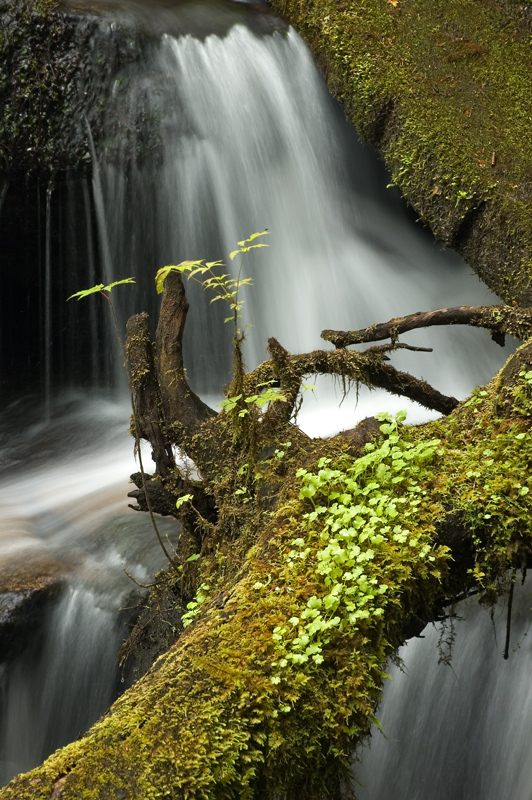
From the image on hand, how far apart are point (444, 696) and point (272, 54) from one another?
746 centimetres

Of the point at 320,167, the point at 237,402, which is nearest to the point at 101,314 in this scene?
the point at 320,167

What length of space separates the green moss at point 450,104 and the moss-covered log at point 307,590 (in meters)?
Answer: 4.01

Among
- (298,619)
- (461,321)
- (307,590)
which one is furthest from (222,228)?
(298,619)

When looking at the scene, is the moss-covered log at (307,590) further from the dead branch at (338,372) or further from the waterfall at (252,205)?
the waterfall at (252,205)

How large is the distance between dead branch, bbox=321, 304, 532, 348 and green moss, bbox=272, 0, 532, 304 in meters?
2.84

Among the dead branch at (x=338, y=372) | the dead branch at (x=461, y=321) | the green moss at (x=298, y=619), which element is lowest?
the green moss at (x=298, y=619)

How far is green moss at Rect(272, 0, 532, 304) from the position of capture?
6.73 m

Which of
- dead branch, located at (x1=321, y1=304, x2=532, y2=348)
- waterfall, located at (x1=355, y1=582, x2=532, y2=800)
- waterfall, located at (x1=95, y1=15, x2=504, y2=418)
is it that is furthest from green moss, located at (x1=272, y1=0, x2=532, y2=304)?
waterfall, located at (x1=355, y1=582, x2=532, y2=800)

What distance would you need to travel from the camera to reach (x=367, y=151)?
9.51 m

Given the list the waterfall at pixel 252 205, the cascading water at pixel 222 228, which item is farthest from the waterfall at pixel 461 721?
the waterfall at pixel 252 205

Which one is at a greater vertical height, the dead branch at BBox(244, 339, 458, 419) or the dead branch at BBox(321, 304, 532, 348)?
the dead branch at BBox(321, 304, 532, 348)

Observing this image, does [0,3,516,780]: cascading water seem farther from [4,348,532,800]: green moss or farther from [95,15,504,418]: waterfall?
[4,348,532,800]: green moss

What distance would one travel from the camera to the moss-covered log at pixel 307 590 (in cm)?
189

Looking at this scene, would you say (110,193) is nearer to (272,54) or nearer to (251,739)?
(272,54)
